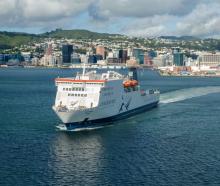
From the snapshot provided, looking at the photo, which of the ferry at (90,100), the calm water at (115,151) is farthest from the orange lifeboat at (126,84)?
the calm water at (115,151)

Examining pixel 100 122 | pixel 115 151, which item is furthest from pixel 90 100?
pixel 115 151

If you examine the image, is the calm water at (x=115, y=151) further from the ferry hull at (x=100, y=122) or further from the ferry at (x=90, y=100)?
the ferry at (x=90, y=100)

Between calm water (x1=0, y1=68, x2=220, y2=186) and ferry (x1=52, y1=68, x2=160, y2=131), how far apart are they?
1200mm

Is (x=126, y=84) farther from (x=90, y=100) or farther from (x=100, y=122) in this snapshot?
(x=90, y=100)

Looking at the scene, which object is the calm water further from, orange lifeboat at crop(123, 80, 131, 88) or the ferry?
orange lifeboat at crop(123, 80, 131, 88)

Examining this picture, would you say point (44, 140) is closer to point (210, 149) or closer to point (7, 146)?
point (7, 146)

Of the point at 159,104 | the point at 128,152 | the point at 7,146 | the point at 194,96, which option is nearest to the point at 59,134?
the point at 7,146

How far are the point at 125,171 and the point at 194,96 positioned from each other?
50.6 meters

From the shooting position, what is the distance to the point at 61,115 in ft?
146

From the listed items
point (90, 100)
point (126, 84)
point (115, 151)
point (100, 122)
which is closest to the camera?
point (115, 151)

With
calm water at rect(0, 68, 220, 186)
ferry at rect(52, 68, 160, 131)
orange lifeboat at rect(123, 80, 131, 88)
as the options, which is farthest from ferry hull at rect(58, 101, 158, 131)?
orange lifeboat at rect(123, 80, 131, 88)

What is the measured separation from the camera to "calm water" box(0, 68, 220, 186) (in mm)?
31172

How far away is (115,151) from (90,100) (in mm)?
10432

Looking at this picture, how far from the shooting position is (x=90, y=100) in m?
47.6
